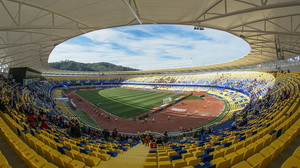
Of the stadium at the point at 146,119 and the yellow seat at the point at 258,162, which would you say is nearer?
the yellow seat at the point at 258,162

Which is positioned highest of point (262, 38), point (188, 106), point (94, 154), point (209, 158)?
point (262, 38)

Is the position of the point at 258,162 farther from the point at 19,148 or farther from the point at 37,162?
the point at 19,148

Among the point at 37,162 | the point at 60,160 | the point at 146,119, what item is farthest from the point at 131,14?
the point at 146,119

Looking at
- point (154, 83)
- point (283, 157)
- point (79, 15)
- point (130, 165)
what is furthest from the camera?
point (154, 83)

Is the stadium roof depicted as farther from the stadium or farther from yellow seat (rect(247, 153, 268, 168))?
yellow seat (rect(247, 153, 268, 168))

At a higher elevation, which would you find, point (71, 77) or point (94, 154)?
point (71, 77)

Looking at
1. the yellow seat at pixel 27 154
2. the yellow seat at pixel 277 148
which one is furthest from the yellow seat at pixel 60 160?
the yellow seat at pixel 277 148

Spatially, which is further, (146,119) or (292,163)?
(146,119)

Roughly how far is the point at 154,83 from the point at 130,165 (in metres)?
64.3

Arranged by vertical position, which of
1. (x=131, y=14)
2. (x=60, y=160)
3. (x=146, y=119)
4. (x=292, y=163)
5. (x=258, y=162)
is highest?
(x=131, y=14)

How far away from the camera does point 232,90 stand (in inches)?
1679

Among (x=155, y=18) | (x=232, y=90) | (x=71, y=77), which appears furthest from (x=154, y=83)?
(x=155, y=18)

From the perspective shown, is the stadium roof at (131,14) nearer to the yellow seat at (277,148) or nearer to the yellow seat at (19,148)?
the yellow seat at (277,148)

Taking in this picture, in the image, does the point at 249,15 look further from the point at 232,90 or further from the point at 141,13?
the point at 232,90
